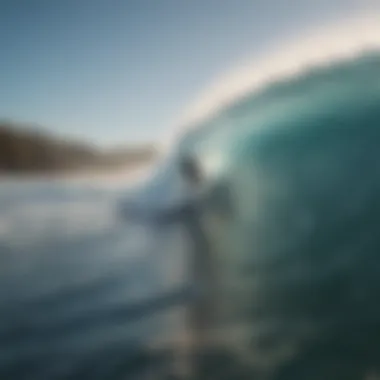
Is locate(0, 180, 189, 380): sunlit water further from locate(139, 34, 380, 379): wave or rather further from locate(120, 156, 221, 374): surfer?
locate(139, 34, 380, 379): wave

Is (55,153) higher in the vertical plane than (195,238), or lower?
higher

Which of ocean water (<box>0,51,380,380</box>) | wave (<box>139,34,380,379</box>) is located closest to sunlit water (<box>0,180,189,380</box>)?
ocean water (<box>0,51,380,380</box>)

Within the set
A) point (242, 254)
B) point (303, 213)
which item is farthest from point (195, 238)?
point (303, 213)

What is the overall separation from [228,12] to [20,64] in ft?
1.66

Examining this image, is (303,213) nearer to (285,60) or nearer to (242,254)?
(242,254)

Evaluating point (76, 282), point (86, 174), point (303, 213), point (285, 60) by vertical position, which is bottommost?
point (76, 282)

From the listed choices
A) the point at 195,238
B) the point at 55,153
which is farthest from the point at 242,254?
the point at 55,153

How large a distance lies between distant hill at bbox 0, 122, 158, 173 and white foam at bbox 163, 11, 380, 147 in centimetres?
9

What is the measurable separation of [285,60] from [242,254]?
1.52 ft

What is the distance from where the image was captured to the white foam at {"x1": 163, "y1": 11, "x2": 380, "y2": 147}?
4.92 ft

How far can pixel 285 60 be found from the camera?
4.95ft

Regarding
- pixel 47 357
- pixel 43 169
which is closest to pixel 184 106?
pixel 43 169

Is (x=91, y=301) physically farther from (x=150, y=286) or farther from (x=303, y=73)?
(x=303, y=73)

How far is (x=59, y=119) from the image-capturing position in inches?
60.1
